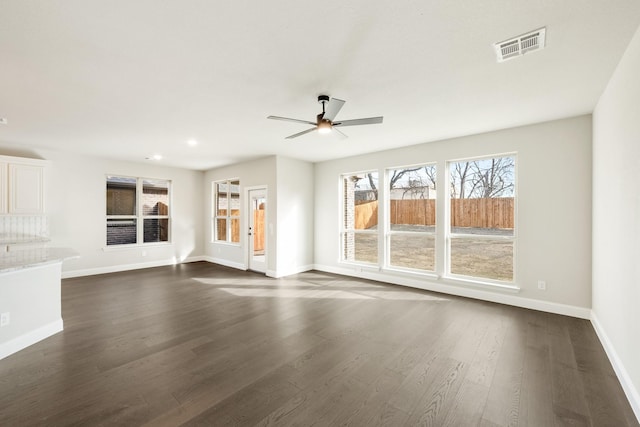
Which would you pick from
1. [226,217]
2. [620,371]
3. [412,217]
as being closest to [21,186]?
[226,217]

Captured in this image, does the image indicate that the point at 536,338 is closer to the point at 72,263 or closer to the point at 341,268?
the point at 341,268

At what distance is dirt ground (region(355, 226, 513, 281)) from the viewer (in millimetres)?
4410

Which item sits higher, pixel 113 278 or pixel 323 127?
pixel 323 127

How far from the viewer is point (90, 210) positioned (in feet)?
20.3

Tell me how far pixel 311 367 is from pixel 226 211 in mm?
5996

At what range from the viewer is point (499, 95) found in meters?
3.03

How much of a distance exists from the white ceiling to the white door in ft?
8.75

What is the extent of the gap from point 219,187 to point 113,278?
10.8 ft

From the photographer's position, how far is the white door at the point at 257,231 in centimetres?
656

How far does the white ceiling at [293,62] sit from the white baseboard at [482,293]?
254cm

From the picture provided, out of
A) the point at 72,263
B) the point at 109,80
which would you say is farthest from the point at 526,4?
the point at 72,263

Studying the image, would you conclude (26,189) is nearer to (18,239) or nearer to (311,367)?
(18,239)

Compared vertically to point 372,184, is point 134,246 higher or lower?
lower

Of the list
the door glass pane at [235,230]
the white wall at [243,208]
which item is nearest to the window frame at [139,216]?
the white wall at [243,208]
